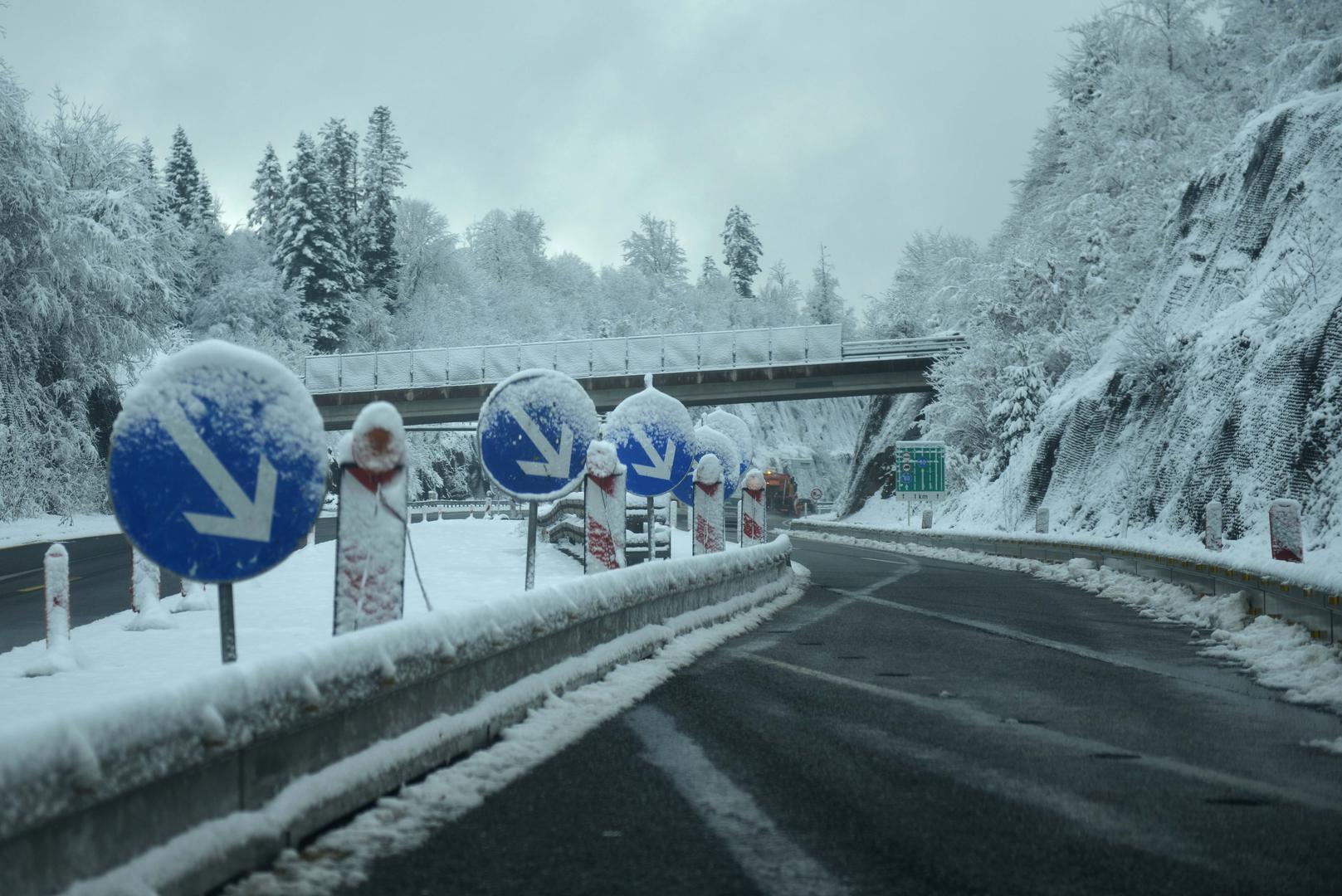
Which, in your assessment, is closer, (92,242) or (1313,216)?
(1313,216)

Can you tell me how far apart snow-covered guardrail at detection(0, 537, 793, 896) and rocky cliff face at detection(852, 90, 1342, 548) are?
1589 cm

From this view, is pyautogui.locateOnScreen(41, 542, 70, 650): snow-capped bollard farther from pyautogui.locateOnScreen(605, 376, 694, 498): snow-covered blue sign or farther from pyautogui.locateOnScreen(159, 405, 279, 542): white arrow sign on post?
pyautogui.locateOnScreen(159, 405, 279, 542): white arrow sign on post

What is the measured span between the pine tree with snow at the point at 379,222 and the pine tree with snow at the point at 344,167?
79 cm

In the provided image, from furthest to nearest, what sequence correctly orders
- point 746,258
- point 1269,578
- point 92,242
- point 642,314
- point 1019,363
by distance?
point 746,258 < point 642,314 < point 1019,363 < point 92,242 < point 1269,578

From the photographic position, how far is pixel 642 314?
160625 mm

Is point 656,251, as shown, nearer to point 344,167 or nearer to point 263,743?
point 344,167

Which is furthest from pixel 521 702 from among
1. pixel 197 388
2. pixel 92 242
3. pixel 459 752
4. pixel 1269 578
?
pixel 92 242

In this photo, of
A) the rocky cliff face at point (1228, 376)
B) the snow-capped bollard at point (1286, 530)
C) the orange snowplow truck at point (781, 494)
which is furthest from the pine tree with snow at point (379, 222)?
the snow-capped bollard at point (1286, 530)

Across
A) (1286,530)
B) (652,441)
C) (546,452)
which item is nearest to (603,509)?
(546,452)

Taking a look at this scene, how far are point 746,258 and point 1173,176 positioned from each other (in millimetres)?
135263

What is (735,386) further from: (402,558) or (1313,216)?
(402,558)

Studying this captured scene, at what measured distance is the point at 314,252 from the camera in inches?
3393

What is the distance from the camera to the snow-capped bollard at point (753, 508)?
21781 mm

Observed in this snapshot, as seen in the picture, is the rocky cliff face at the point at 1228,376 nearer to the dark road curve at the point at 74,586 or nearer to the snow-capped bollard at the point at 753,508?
the snow-capped bollard at the point at 753,508
